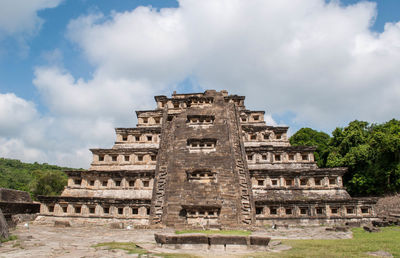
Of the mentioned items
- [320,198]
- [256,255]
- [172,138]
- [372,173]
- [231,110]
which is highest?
[231,110]

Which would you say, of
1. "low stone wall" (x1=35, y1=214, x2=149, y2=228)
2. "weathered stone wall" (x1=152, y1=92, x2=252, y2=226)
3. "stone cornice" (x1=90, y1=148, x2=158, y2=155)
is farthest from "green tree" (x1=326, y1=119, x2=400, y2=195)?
"low stone wall" (x1=35, y1=214, x2=149, y2=228)

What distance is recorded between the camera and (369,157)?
26.3 m

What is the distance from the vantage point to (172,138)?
18719mm

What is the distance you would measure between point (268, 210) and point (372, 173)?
15.5 m

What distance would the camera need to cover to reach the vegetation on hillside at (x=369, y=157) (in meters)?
25.2

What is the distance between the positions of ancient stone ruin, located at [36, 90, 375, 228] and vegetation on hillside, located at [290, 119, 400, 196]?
9.59 meters

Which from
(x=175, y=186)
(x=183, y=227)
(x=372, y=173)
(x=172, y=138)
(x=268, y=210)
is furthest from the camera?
(x=372, y=173)

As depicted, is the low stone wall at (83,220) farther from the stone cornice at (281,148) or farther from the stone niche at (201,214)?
the stone cornice at (281,148)

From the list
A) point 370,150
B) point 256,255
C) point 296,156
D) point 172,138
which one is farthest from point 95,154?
point 370,150

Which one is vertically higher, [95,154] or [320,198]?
[95,154]

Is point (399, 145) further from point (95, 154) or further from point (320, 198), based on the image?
point (95, 154)

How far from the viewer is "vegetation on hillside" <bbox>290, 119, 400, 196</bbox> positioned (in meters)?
25.2

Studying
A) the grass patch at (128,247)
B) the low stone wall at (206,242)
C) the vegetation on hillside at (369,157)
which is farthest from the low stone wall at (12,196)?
the vegetation on hillside at (369,157)

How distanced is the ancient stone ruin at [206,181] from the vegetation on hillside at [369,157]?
959cm
